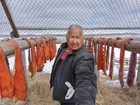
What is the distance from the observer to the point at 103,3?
4785 mm

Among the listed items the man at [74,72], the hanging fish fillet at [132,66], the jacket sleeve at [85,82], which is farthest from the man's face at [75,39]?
the hanging fish fillet at [132,66]

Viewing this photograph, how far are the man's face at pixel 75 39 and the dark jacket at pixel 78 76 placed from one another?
41mm

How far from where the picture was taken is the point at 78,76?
2014 mm

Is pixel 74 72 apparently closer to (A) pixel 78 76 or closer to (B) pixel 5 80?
(A) pixel 78 76

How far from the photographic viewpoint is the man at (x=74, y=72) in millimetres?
1888

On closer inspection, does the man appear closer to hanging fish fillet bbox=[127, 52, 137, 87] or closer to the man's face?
the man's face

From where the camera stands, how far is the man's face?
2.39 meters

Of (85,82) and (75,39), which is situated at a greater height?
(75,39)

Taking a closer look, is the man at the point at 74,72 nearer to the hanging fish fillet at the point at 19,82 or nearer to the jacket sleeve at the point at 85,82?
the jacket sleeve at the point at 85,82

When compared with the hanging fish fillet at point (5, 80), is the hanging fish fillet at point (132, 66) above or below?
below

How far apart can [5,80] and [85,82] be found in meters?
0.52

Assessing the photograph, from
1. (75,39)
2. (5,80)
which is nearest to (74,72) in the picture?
(75,39)

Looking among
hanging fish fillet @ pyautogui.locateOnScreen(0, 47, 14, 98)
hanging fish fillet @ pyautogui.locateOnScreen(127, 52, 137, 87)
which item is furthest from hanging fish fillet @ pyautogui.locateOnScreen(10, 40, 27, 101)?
hanging fish fillet @ pyautogui.locateOnScreen(127, 52, 137, 87)

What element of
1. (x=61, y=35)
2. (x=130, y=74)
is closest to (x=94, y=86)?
(x=130, y=74)
